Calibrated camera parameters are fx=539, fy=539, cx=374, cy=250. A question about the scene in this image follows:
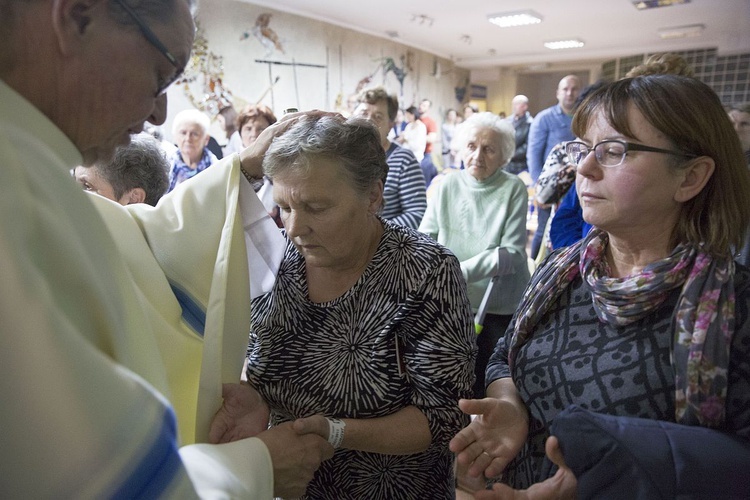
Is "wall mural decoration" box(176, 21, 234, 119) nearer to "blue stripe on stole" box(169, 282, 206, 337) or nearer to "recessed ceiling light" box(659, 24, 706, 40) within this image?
"blue stripe on stole" box(169, 282, 206, 337)

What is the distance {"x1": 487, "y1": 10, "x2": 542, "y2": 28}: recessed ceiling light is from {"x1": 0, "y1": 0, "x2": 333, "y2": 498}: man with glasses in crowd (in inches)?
377

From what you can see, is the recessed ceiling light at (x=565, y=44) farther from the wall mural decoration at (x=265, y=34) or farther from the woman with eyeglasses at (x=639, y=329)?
the woman with eyeglasses at (x=639, y=329)

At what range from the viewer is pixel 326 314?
58.2 inches

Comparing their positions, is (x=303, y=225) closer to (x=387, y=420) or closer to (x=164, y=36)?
(x=387, y=420)

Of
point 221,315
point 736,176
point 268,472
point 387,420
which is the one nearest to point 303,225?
point 221,315

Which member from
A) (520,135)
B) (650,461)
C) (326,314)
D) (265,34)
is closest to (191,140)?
(326,314)

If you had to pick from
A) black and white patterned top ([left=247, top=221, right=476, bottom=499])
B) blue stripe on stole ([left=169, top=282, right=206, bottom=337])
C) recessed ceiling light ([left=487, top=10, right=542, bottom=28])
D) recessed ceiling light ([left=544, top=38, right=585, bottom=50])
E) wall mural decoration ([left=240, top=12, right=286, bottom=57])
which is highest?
recessed ceiling light ([left=487, top=10, right=542, bottom=28])

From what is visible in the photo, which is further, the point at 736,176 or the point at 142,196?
the point at 142,196

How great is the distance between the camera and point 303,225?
59.2 inches

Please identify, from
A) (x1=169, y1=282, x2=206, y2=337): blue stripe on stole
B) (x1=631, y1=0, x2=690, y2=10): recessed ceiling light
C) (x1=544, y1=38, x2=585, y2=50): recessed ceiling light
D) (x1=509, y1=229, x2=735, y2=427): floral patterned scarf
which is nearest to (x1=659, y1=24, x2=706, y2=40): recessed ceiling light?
(x1=544, y1=38, x2=585, y2=50): recessed ceiling light

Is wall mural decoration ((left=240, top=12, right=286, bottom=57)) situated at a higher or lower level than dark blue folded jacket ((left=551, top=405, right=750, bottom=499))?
higher

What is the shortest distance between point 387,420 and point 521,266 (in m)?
1.71

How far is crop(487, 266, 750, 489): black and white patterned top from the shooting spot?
1066 millimetres

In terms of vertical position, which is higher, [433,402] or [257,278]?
[257,278]
